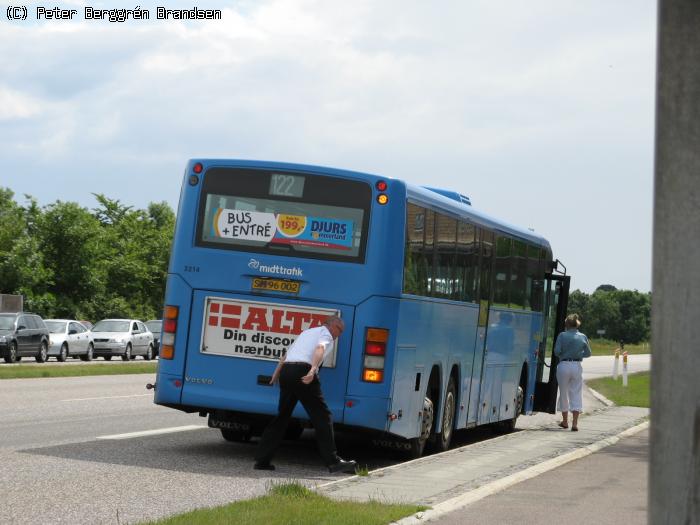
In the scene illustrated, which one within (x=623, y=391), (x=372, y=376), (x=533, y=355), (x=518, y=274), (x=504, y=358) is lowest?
(x=372, y=376)

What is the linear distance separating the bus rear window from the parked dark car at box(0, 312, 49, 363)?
93.2 feet

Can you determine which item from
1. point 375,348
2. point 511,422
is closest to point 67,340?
point 511,422

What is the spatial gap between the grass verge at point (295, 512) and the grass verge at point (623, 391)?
2144cm

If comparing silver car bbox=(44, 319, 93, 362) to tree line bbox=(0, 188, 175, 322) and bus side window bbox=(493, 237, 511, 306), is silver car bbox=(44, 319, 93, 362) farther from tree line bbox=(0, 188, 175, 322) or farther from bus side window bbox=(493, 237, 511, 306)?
bus side window bbox=(493, 237, 511, 306)

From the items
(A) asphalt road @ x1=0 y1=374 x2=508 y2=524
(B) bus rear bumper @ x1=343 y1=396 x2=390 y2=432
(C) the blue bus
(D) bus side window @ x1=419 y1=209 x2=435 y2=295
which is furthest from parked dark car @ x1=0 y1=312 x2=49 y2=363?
(B) bus rear bumper @ x1=343 y1=396 x2=390 y2=432

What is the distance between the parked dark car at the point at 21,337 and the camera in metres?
41.6

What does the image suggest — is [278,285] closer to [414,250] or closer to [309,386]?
[309,386]

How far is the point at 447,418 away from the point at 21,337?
2751 centimetres

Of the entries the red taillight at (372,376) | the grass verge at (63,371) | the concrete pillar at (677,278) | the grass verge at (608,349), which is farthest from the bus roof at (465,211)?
the grass verge at (608,349)

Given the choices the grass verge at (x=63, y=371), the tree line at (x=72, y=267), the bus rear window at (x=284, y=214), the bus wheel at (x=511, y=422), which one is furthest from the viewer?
the tree line at (x=72, y=267)

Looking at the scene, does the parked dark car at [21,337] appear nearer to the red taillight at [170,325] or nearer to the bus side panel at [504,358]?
the bus side panel at [504,358]

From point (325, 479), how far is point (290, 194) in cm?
315

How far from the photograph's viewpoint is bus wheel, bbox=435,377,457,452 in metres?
17.0

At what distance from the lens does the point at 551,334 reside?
2406 centimetres
